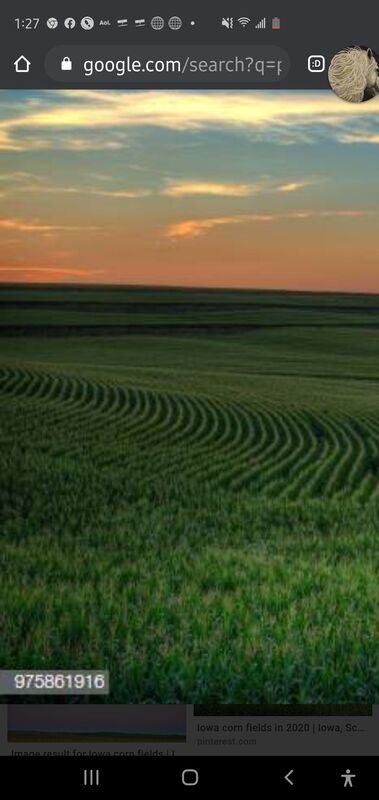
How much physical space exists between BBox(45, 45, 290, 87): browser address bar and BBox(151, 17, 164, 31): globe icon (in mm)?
55

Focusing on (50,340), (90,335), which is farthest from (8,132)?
(90,335)

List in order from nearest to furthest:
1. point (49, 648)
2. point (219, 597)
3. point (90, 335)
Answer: point (49, 648)
point (219, 597)
point (90, 335)

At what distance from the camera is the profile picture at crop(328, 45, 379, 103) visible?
264 cm

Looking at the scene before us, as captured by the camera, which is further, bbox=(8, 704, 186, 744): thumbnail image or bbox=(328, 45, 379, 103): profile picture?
bbox=(328, 45, 379, 103): profile picture

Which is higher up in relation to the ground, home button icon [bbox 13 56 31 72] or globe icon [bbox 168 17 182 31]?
globe icon [bbox 168 17 182 31]

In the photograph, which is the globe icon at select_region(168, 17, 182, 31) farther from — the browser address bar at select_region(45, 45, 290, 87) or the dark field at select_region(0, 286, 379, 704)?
the dark field at select_region(0, 286, 379, 704)

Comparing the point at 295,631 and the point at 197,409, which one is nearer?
the point at 295,631

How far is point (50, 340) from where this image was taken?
3.44m

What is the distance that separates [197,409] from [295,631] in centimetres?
147
